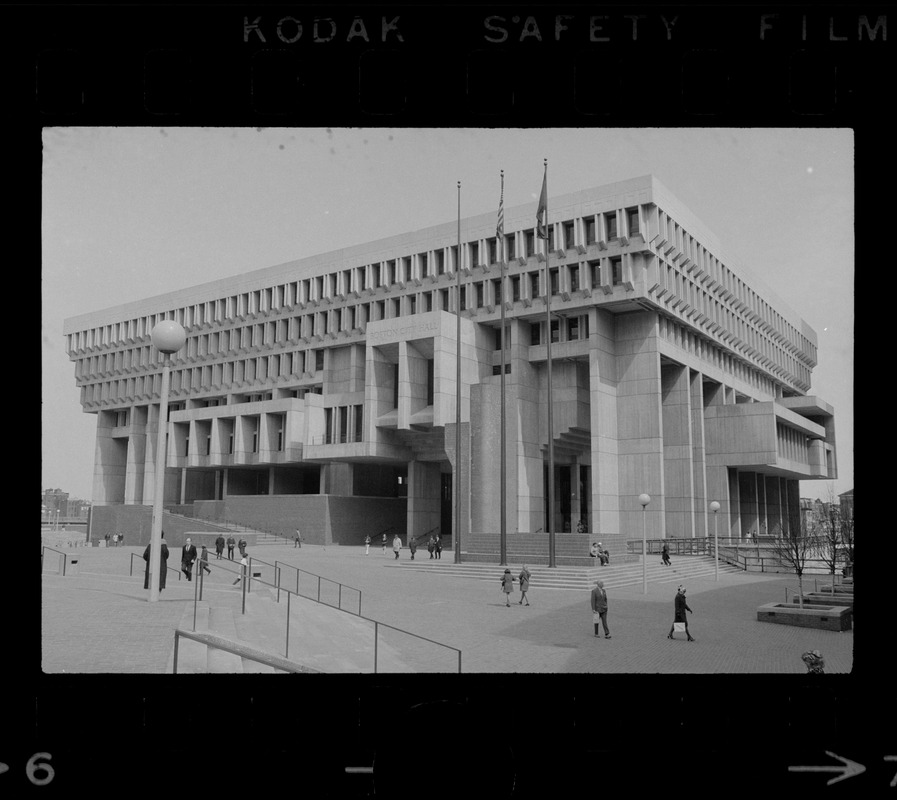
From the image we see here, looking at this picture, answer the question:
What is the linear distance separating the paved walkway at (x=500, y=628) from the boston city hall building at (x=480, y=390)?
10.1m

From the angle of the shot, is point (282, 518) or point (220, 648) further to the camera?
point (282, 518)

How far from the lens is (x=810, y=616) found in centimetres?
1620

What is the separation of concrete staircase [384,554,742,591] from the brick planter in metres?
8.35

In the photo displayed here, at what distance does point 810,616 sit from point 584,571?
1163 cm

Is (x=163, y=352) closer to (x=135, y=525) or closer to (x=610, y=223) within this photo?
(x=610, y=223)

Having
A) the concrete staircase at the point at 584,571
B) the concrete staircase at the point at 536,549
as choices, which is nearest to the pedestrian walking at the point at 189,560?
the concrete staircase at the point at 584,571
